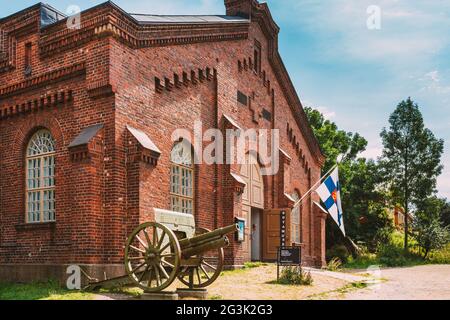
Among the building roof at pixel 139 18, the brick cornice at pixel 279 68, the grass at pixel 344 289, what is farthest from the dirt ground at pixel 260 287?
the brick cornice at pixel 279 68

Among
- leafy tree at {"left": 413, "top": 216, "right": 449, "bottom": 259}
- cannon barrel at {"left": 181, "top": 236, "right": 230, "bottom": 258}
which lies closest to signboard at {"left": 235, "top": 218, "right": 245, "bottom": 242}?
cannon barrel at {"left": 181, "top": 236, "right": 230, "bottom": 258}

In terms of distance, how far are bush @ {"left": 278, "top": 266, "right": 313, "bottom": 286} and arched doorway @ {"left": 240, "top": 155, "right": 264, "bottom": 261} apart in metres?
5.04

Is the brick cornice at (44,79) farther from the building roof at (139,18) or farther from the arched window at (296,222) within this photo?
the arched window at (296,222)

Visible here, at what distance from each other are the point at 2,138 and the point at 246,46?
31.4 feet

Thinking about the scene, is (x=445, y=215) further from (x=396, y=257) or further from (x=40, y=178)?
(x=40, y=178)

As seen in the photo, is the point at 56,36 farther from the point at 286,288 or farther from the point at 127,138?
the point at 286,288

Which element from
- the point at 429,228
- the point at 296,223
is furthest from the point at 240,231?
the point at 429,228

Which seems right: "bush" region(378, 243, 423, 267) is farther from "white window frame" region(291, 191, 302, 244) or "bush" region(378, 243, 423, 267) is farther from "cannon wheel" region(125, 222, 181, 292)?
"cannon wheel" region(125, 222, 181, 292)

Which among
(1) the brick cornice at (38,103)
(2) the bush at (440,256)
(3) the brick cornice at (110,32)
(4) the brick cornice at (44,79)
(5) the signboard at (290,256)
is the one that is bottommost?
(2) the bush at (440,256)

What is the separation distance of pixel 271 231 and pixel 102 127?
382 inches

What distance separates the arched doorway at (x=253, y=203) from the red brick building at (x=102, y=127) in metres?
0.75

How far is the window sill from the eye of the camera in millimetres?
13750

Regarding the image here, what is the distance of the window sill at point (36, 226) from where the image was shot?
13.8m

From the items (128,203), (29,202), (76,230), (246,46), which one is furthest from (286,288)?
(246,46)
